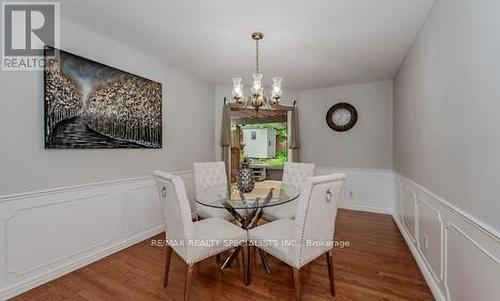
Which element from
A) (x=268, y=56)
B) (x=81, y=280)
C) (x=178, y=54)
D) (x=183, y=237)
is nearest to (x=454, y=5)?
(x=268, y=56)

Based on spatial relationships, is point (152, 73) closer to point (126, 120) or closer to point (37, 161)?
point (126, 120)

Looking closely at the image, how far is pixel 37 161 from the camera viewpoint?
80.4 inches

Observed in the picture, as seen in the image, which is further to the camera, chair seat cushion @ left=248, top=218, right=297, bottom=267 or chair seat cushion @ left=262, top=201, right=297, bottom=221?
chair seat cushion @ left=262, top=201, right=297, bottom=221

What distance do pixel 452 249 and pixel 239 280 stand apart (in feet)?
5.22

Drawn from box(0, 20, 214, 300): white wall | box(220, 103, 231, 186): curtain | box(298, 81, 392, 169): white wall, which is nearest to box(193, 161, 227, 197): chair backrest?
box(0, 20, 214, 300): white wall

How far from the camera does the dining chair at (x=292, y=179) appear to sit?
2.67 meters

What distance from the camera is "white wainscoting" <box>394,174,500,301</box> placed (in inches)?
45.3

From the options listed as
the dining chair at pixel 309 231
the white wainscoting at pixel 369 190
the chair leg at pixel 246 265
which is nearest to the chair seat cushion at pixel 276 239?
the dining chair at pixel 309 231

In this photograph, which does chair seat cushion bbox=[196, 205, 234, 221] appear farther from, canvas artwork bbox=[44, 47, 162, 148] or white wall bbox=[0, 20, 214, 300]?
canvas artwork bbox=[44, 47, 162, 148]

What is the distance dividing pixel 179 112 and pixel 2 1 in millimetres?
2061

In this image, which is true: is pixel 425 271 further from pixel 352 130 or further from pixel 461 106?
pixel 352 130

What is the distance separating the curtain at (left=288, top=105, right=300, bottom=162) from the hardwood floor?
2217 millimetres

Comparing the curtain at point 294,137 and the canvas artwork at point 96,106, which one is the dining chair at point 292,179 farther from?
the canvas artwork at point 96,106

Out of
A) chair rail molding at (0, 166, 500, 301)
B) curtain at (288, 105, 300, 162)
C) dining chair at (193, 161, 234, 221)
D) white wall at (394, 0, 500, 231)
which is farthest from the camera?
curtain at (288, 105, 300, 162)
